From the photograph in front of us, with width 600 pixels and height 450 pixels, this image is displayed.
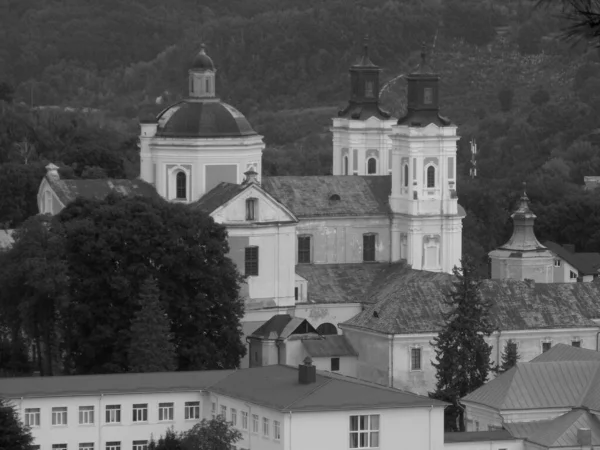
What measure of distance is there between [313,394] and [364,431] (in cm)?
162

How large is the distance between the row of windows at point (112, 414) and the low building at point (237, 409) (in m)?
0.02

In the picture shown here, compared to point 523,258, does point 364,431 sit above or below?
below

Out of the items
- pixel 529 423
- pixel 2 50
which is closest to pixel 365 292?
pixel 529 423

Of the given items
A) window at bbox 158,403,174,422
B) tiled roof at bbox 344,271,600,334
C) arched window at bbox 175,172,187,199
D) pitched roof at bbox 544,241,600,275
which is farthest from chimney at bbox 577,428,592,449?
pitched roof at bbox 544,241,600,275

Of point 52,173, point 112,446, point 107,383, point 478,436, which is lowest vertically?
point 112,446

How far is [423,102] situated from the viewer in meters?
80.9

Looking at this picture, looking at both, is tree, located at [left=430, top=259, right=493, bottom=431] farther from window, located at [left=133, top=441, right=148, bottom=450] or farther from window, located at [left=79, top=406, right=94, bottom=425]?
window, located at [left=79, top=406, right=94, bottom=425]

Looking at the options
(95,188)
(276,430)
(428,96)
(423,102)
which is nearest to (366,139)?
(428,96)

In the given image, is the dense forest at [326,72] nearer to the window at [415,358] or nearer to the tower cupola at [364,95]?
the tower cupola at [364,95]

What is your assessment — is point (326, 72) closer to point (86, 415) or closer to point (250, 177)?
point (250, 177)

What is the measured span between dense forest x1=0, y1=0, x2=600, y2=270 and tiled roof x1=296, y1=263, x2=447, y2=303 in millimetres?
44913

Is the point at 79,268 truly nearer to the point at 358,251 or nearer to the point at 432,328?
the point at 432,328

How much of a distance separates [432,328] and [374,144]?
63.3 feet

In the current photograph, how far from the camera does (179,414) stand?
5866cm
